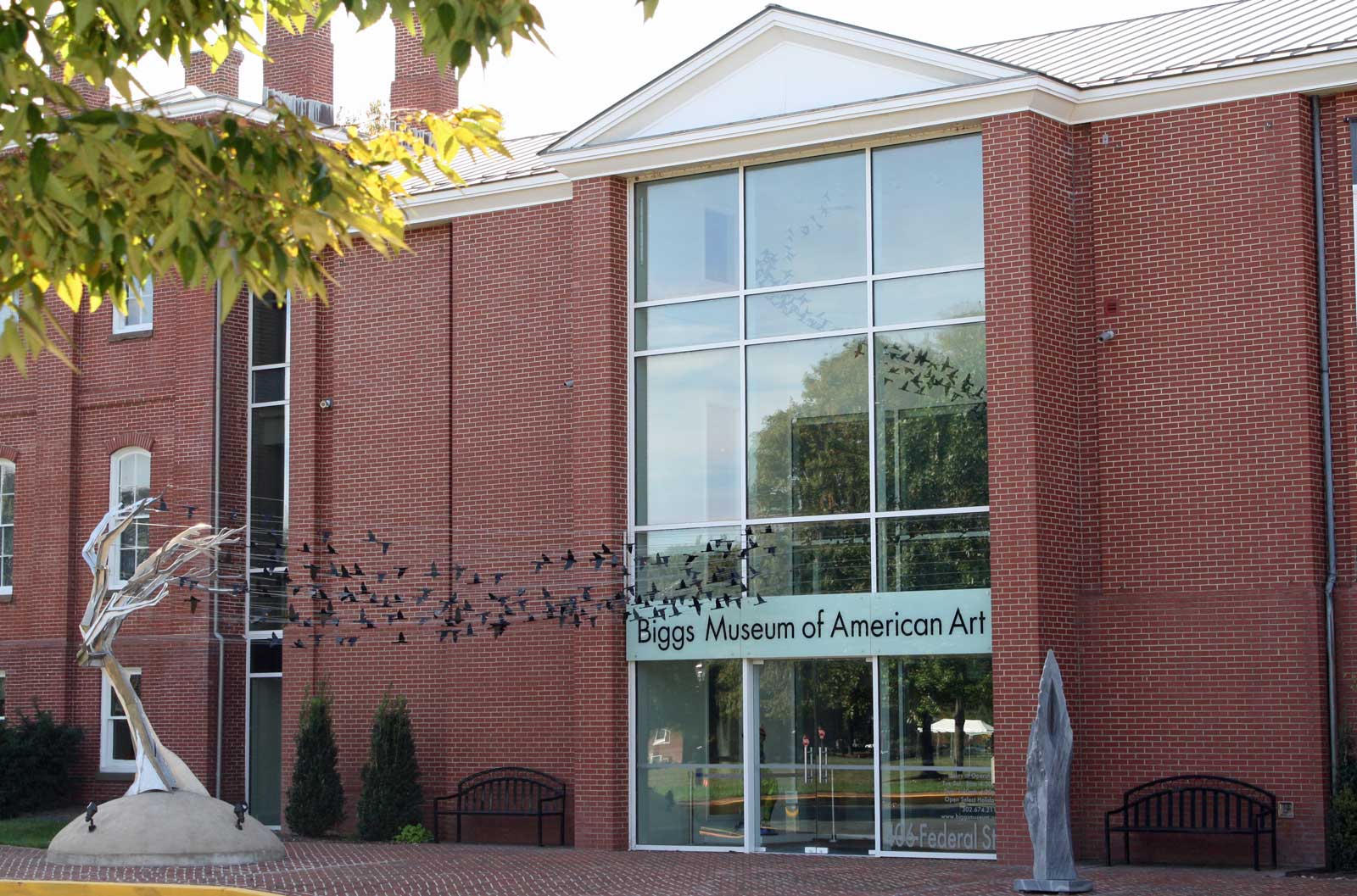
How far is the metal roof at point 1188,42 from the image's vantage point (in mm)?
19438

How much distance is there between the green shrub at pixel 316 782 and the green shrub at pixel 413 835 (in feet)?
4.13

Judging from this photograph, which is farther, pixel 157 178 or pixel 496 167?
pixel 496 167

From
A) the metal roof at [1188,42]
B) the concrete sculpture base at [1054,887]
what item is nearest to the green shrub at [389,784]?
the concrete sculpture base at [1054,887]

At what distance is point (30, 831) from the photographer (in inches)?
959

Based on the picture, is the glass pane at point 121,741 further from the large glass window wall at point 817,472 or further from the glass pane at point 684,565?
the glass pane at point 684,565

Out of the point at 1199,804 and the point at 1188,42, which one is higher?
the point at 1188,42

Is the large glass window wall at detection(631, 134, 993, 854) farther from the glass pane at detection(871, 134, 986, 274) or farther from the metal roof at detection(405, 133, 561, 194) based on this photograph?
the metal roof at detection(405, 133, 561, 194)

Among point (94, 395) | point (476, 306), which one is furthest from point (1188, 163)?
point (94, 395)

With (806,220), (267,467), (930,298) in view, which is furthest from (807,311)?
(267,467)

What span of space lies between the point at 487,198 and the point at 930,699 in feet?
29.4

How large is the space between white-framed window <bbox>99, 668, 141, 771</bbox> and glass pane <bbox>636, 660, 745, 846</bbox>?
373 inches

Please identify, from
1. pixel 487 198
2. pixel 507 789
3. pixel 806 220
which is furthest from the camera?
pixel 487 198

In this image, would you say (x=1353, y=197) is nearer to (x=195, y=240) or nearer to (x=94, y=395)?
(x=195, y=240)

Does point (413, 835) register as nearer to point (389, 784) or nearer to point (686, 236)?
point (389, 784)
